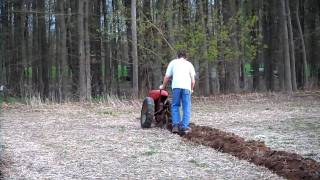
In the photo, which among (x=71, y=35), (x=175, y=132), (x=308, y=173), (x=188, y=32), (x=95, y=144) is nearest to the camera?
(x=308, y=173)

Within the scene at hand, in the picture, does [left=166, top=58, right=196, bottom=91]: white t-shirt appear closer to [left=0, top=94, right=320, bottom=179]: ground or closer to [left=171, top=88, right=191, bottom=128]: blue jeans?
[left=171, top=88, right=191, bottom=128]: blue jeans

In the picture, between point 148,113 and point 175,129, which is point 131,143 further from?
point 148,113

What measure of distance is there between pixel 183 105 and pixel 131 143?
1836mm

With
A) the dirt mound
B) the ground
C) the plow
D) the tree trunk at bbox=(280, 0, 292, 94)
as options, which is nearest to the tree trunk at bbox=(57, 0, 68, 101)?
the ground

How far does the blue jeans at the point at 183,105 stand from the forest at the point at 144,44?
42.1 ft

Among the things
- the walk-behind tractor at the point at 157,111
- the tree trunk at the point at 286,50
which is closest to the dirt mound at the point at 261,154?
the walk-behind tractor at the point at 157,111

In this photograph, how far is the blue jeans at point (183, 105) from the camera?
39.3 feet

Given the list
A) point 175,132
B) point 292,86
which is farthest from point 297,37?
point 175,132

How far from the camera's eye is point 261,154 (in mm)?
8750

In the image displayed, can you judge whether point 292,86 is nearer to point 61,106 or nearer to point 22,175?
point 61,106

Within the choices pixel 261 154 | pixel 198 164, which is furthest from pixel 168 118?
pixel 198 164

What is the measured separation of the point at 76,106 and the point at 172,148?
469 inches

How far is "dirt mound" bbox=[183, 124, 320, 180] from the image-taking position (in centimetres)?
735

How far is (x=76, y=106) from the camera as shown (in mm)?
21359
